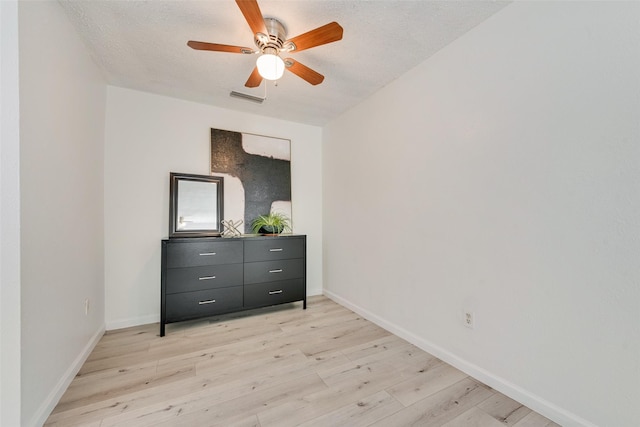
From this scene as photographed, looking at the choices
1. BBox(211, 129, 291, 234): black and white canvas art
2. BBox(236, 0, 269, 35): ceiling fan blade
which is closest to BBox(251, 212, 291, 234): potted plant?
BBox(211, 129, 291, 234): black and white canvas art

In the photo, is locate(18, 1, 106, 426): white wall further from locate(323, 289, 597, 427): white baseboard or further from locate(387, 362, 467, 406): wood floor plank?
locate(323, 289, 597, 427): white baseboard

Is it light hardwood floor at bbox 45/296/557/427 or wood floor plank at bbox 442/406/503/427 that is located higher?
light hardwood floor at bbox 45/296/557/427

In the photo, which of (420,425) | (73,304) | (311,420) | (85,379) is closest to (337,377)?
(311,420)

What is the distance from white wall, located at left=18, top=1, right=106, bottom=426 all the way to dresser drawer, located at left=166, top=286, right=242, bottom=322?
1.91 ft

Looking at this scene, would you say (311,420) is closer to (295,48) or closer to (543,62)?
(295,48)

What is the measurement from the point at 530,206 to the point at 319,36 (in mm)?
1554

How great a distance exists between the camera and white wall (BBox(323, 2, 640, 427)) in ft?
3.77

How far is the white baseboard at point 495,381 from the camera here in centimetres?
128

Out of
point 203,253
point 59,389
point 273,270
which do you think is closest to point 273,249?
point 273,270

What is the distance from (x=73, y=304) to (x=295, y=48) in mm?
2256

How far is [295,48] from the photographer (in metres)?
1.62

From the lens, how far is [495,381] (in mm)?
1572

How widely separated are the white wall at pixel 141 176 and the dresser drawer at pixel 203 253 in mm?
482

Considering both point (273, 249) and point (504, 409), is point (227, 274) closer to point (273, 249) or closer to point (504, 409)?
point (273, 249)
